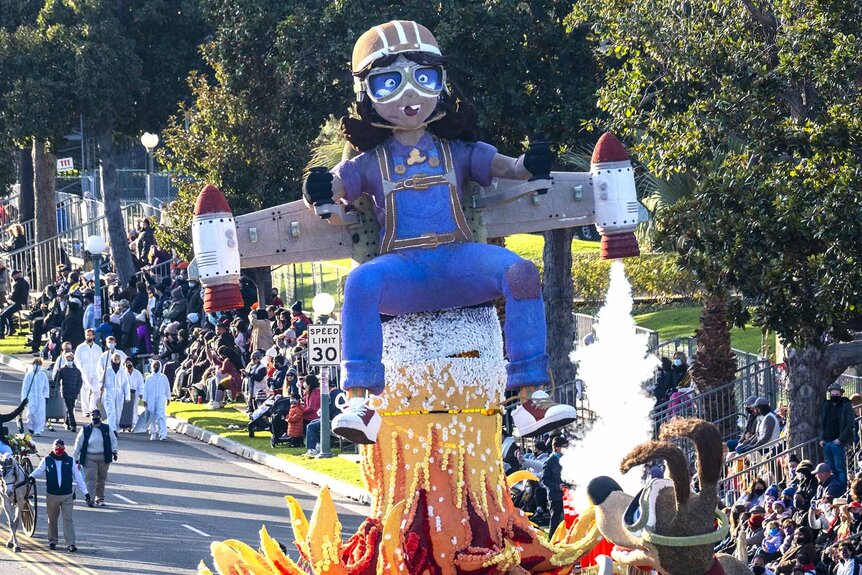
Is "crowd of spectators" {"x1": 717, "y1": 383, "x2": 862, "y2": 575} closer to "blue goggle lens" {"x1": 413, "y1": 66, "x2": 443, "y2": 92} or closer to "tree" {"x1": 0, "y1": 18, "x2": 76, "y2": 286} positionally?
"blue goggle lens" {"x1": 413, "y1": 66, "x2": 443, "y2": 92}

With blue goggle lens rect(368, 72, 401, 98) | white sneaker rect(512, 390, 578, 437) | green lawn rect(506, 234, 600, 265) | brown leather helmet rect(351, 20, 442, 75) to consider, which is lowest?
white sneaker rect(512, 390, 578, 437)

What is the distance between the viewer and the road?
61.4ft

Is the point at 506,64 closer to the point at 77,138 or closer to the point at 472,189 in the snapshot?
the point at 472,189

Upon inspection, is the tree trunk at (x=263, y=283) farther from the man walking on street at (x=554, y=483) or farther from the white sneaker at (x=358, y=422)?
the white sneaker at (x=358, y=422)

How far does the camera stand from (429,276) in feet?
35.1

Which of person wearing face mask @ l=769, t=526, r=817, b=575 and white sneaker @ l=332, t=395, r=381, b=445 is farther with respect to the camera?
person wearing face mask @ l=769, t=526, r=817, b=575

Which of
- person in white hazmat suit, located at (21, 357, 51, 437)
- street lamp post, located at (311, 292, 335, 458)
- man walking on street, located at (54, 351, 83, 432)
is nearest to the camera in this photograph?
Answer: street lamp post, located at (311, 292, 335, 458)

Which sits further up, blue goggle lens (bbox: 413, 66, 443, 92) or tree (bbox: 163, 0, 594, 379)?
tree (bbox: 163, 0, 594, 379)

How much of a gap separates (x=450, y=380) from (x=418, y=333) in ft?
1.13

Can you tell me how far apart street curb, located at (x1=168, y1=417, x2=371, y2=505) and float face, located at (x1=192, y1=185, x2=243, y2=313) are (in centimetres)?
1065

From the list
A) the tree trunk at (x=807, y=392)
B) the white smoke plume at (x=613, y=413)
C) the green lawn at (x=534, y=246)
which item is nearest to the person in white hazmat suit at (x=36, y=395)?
the white smoke plume at (x=613, y=413)

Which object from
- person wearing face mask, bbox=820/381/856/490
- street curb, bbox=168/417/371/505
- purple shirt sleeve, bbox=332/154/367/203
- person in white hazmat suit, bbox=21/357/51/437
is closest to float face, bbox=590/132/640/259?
purple shirt sleeve, bbox=332/154/367/203

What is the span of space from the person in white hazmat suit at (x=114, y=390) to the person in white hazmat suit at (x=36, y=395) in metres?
0.89

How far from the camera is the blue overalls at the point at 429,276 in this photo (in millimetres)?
10352
